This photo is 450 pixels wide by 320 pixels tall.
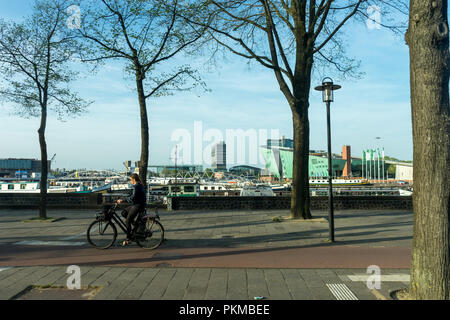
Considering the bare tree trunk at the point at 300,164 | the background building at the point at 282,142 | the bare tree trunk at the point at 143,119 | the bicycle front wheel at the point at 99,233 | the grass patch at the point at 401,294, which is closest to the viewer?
the grass patch at the point at 401,294

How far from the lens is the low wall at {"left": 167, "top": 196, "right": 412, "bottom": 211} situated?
17.1 m

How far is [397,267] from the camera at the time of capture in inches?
256

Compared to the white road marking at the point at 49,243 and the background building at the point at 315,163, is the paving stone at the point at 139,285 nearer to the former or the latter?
the white road marking at the point at 49,243

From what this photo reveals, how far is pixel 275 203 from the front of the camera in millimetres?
17281

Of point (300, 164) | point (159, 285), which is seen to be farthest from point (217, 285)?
point (300, 164)

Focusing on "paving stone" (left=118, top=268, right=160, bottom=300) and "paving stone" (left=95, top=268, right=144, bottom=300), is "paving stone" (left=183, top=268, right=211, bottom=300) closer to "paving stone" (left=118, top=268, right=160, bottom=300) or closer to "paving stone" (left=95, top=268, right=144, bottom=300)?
"paving stone" (left=118, top=268, right=160, bottom=300)

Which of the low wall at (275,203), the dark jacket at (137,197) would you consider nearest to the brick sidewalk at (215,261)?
the dark jacket at (137,197)

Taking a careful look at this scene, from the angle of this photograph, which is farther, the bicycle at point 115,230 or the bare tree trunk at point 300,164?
the bare tree trunk at point 300,164

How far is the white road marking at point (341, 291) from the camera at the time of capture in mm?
4738

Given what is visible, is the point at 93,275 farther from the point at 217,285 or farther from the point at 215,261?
the point at 215,261

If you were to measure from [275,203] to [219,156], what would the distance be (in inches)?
6623

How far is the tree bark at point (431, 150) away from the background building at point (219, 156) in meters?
169
